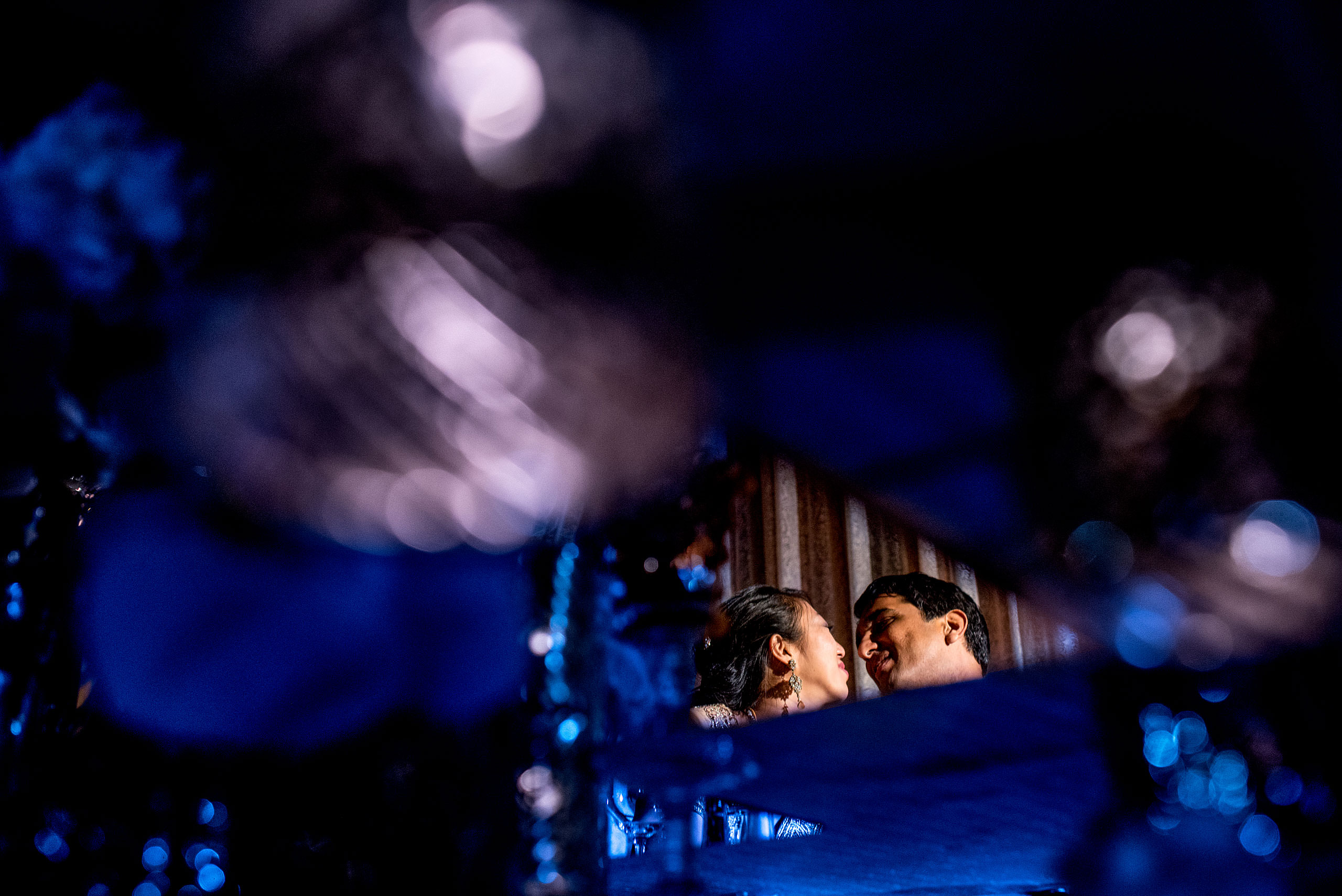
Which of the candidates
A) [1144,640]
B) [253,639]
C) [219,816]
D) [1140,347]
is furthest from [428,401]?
[1140,347]

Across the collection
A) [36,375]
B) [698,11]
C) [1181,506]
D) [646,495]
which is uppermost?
[698,11]

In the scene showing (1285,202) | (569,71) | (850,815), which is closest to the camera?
(850,815)

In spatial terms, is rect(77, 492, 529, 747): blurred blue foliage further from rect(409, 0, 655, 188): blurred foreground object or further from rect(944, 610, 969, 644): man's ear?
rect(944, 610, 969, 644): man's ear

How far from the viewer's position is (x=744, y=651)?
1.69 metres

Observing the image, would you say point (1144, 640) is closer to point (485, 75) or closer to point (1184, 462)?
point (485, 75)

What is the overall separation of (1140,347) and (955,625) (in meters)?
1.06

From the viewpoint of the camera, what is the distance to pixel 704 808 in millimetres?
732

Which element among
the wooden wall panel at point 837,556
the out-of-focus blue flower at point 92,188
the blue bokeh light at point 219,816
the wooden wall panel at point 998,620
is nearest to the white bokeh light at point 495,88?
the out-of-focus blue flower at point 92,188

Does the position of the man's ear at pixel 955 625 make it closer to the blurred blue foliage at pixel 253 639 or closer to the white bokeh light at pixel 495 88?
the blurred blue foliage at pixel 253 639

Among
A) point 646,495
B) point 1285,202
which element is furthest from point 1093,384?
point 646,495

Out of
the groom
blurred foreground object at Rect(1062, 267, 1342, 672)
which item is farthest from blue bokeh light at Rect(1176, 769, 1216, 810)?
blurred foreground object at Rect(1062, 267, 1342, 672)

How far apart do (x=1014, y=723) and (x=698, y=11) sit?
1271 mm

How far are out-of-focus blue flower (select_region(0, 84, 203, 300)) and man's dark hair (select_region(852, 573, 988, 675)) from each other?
1.44m

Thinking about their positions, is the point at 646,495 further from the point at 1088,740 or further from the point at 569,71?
the point at 569,71
